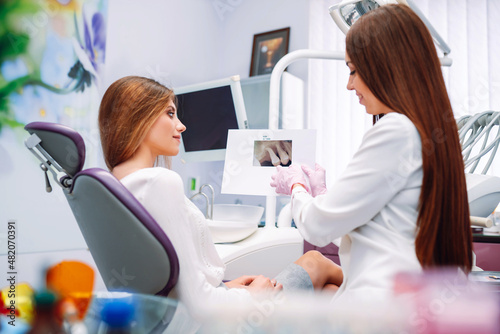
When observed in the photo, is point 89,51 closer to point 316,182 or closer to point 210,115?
point 210,115

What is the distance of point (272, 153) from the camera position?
1.53 metres

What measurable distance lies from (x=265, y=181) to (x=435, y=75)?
2.65 feet

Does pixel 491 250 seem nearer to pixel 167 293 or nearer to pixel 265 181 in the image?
pixel 265 181

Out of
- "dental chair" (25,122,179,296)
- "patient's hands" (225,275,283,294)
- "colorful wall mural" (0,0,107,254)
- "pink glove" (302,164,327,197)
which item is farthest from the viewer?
"colorful wall mural" (0,0,107,254)

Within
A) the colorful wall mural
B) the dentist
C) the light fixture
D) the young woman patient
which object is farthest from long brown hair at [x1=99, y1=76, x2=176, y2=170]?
the colorful wall mural

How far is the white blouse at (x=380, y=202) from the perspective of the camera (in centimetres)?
77

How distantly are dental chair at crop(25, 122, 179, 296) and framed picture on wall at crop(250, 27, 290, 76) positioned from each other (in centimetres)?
247

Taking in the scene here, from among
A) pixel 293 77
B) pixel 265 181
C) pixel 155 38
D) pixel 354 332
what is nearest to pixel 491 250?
pixel 265 181

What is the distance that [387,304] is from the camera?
36 centimetres

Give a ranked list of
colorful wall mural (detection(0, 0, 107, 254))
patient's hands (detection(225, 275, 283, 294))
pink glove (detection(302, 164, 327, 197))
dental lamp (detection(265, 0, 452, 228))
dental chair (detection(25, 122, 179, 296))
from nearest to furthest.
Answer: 1. dental chair (detection(25, 122, 179, 296))
2. patient's hands (detection(225, 275, 283, 294))
3. pink glove (detection(302, 164, 327, 197))
4. dental lamp (detection(265, 0, 452, 228))
5. colorful wall mural (detection(0, 0, 107, 254))

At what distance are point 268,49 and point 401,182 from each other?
2.61 m

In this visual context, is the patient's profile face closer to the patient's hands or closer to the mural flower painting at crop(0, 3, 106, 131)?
the patient's hands

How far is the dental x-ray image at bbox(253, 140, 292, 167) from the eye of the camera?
149cm

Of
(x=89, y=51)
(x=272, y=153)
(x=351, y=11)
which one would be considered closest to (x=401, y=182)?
(x=272, y=153)
